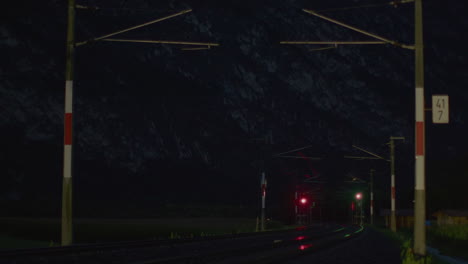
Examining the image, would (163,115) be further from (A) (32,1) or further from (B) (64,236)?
(B) (64,236)

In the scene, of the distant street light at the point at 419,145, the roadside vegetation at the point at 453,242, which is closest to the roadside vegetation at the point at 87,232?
the distant street light at the point at 419,145

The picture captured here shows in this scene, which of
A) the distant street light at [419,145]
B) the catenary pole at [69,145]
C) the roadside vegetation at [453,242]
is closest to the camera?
the distant street light at [419,145]

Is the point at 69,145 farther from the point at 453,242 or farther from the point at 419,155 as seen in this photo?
the point at 453,242

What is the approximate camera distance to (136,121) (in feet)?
616

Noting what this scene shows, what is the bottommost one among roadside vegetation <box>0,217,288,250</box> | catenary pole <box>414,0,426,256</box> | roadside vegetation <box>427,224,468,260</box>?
roadside vegetation <box>0,217,288,250</box>

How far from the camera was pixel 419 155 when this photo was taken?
21812 mm

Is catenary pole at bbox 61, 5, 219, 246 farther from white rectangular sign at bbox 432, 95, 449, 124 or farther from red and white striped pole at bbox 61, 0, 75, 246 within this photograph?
white rectangular sign at bbox 432, 95, 449, 124

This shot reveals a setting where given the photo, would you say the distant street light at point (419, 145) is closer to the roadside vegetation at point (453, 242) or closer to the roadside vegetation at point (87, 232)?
the roadside vegetation at point (453, 242)

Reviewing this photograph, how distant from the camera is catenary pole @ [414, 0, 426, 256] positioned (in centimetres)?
2136

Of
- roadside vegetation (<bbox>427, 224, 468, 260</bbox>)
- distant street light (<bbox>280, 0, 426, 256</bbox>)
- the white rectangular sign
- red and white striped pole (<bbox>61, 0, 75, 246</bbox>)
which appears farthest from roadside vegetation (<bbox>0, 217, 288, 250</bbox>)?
roadside vegetation (<bbox>427, 224, 468, 260</bbox>)

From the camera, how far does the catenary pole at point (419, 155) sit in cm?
2136

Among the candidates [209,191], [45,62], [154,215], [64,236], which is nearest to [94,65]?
[45,62]

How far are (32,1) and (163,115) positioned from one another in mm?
52451

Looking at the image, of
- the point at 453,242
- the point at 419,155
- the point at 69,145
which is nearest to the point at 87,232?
the point at 69,145
